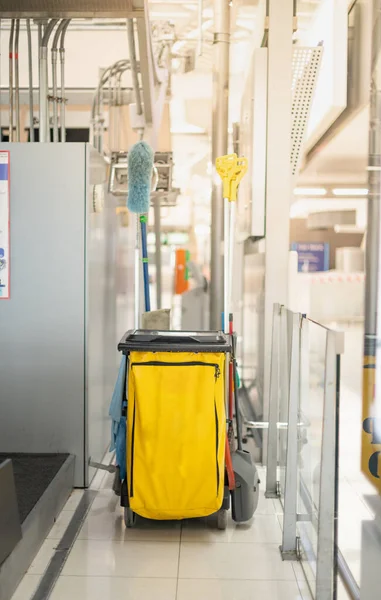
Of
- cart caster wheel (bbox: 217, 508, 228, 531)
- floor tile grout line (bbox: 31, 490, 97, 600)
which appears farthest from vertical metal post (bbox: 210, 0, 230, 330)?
cart caster wheel (bbox: 217, 508, 228, 531)

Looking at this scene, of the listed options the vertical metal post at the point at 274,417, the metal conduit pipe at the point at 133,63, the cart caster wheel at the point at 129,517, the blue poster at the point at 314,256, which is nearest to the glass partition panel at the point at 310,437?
the vertical metal post at the point at 274,417

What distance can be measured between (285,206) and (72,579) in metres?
2.39

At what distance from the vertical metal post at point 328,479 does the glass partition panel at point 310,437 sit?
0.66ft

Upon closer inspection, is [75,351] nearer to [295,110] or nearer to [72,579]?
[72,579]

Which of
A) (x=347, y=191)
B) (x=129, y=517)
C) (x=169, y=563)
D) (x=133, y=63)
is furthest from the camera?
(x=347, y=191)

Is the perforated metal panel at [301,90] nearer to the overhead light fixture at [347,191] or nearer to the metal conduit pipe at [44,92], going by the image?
the metal conduit pipe at [44,92]

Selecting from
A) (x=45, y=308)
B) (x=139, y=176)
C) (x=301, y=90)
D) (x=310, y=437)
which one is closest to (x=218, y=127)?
(x=301, y=90)

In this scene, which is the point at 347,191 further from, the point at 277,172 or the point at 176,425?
the point at 176,425

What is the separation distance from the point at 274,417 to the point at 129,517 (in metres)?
0.91

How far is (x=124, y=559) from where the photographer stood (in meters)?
2.67

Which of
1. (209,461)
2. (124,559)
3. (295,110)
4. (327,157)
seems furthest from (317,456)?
(327,157)

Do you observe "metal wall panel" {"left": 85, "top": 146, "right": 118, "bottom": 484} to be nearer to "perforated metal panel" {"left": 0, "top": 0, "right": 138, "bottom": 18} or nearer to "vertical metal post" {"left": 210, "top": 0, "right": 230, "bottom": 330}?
"perforated metal panel" {"left": 0, "top": 0, "right": 138, "bottom": 18}

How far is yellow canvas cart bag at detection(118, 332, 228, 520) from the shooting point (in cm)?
278

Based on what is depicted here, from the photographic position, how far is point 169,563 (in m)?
2.64
